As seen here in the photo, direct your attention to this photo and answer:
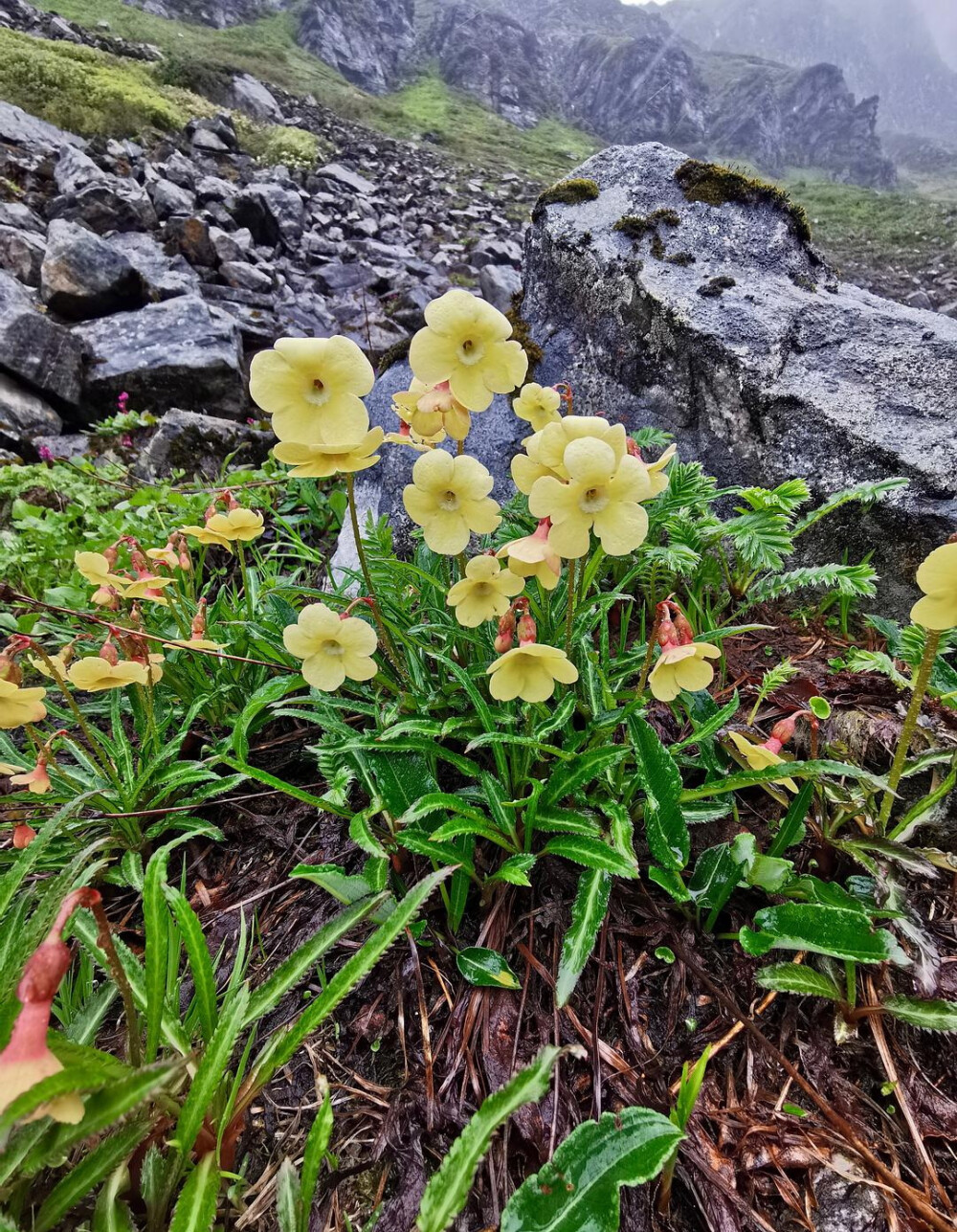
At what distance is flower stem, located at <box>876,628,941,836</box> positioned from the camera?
1.46 metres

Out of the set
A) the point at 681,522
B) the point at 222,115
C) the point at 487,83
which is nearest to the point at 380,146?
the point at 222,115

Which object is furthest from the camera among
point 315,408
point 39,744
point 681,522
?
point 681,522

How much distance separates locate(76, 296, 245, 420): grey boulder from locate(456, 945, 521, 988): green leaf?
21.3ft

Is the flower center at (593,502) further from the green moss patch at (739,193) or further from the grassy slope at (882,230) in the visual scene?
the grassy slope at (882,230)

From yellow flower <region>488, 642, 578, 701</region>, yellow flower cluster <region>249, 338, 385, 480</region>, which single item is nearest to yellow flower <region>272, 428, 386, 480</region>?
yellow flower cluster <region>249, 338, 385, 480</region>

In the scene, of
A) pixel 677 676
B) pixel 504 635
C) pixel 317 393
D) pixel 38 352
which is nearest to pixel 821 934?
pixel 677 676

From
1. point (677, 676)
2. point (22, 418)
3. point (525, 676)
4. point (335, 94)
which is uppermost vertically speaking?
point (335, 94)

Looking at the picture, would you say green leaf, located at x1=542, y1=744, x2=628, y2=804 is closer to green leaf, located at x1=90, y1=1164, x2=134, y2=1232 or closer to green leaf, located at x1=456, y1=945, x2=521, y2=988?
green leaf, located at x1=456, y1=945, x2=521, y2=988

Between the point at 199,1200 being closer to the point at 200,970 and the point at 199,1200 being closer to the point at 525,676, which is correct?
the point at 200,970

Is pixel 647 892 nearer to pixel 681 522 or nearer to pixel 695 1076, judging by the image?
pixel 695 1076

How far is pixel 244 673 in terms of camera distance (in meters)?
2.51

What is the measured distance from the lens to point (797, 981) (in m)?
1.34

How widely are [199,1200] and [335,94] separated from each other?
4021cm

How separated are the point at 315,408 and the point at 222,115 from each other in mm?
21302
